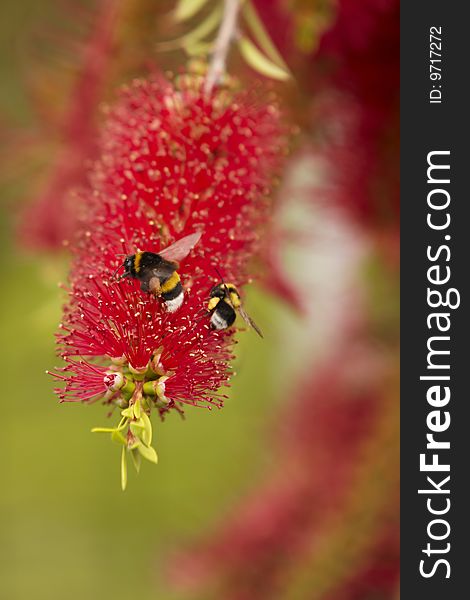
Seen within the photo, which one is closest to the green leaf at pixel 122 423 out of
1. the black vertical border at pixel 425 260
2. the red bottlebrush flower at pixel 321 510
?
the black vertical border at pixel 425 260

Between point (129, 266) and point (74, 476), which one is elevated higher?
point (74, 476)

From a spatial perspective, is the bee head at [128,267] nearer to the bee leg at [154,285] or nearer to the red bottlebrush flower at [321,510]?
the bee leg at [154,285]

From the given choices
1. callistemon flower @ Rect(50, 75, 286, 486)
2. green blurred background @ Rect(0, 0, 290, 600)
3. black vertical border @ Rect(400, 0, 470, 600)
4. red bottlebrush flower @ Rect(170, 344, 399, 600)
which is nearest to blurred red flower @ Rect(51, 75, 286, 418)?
callistemon flower @ Rect(50, 75, 286, 486)

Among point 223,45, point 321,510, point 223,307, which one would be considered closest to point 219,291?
point 223,307

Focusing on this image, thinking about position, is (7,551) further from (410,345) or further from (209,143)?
(209,143)

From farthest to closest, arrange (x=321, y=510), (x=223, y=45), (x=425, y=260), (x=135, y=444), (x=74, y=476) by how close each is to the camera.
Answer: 1. (x=74, y=476)
2. (x=321, y=510)
3. (x=425, y=260)
4. (x=223, y=45)
5. (x=135, y=444)

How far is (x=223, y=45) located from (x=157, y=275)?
0.19 m

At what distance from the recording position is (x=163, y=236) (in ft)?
1.85

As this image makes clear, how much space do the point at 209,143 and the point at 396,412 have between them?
446 millimetres

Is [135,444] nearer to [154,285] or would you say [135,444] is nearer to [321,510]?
[154,285]

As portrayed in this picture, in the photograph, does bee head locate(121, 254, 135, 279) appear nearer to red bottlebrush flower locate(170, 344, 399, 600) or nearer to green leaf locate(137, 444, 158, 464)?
green leaf locate(137, 444, 158, 464)

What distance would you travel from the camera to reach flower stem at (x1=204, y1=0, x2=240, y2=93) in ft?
2.01

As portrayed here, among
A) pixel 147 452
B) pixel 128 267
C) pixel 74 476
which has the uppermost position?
pixel 74 476

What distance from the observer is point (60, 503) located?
2.04m
